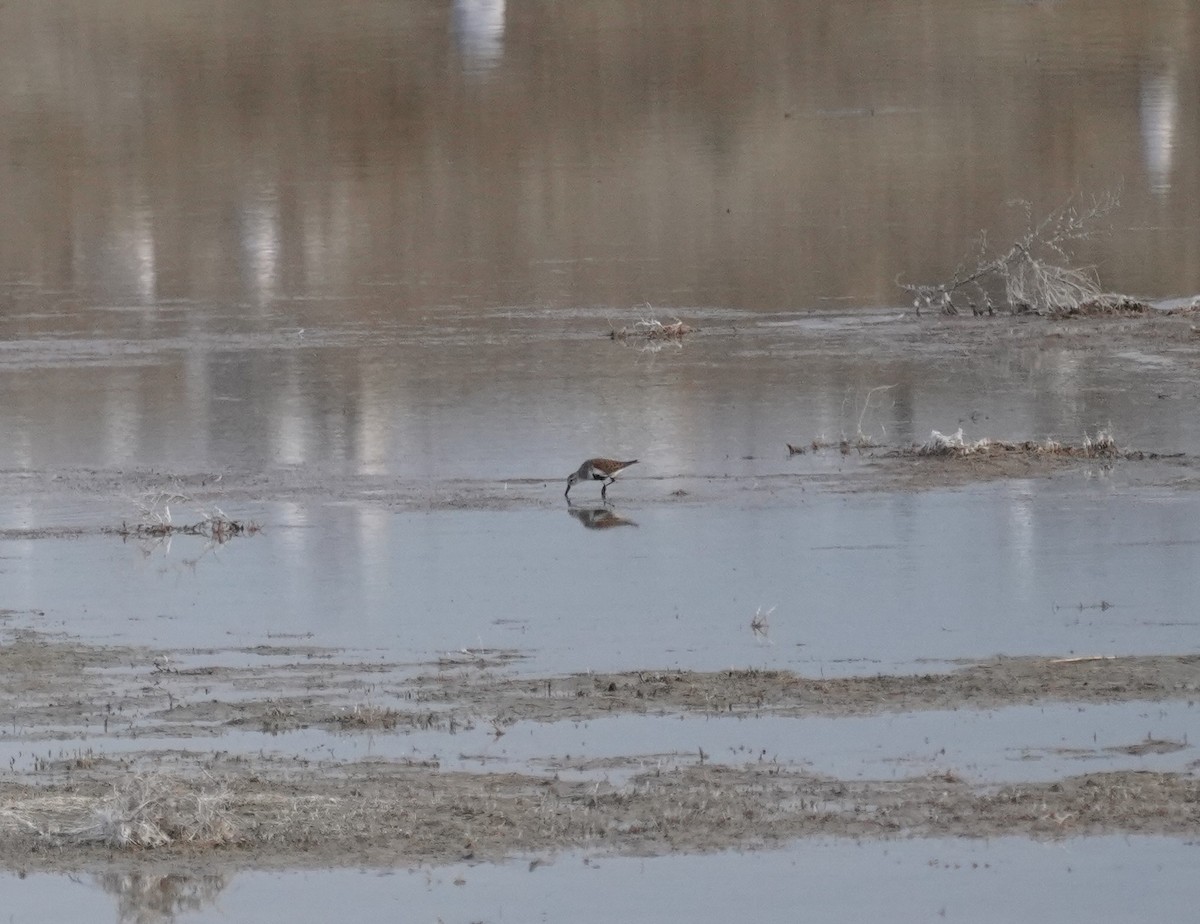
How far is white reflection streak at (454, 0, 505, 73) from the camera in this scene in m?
53.0

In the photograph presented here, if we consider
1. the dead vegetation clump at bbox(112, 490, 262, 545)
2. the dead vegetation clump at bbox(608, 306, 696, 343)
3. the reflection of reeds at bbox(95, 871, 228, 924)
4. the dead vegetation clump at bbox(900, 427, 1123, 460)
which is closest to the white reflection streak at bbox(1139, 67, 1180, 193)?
the dead vegetation clump at bbox(608, 306, 696, 343)

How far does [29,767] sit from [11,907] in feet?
5.24

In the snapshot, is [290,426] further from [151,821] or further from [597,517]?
[151,821]

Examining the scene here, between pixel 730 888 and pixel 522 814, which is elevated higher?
pixel 522 814

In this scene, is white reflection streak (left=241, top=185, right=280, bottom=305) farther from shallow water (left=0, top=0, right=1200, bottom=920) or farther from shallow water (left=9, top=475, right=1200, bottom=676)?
shallow water (left=9, top=475, right=1200, bottom=676)

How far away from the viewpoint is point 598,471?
54.1ft

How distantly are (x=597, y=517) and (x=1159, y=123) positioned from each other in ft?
95.2

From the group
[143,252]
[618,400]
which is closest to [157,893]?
[618,400]

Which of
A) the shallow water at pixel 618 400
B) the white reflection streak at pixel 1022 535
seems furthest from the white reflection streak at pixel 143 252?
the white reflection streak at pixel 1022 535

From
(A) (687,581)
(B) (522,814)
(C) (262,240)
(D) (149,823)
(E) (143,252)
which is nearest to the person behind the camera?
(D) (149,823)

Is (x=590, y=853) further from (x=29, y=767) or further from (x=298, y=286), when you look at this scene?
(x=298, y=286)

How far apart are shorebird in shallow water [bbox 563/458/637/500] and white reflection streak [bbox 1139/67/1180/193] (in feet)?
64.9

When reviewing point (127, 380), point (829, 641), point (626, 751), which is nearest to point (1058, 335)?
point (127, 380)

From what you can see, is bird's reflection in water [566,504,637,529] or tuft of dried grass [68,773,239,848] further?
bird's reflection in water [566,504,637,529]
